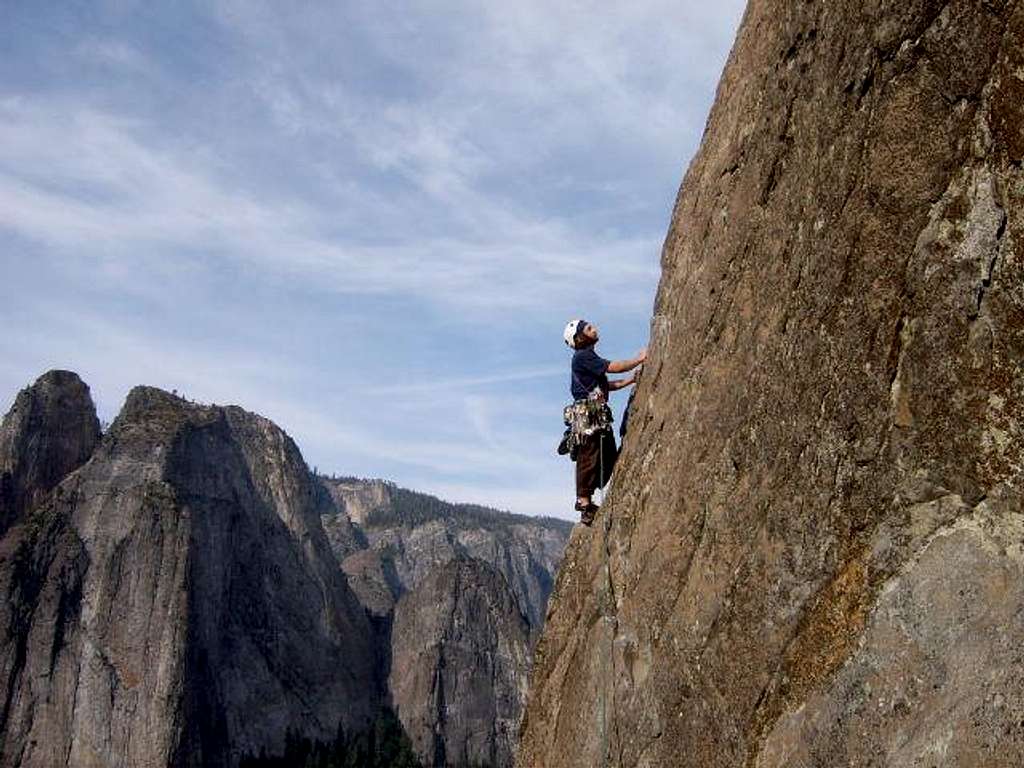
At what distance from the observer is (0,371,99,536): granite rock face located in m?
96.0

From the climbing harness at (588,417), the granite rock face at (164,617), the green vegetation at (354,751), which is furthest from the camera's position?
the green vegetation at (354,751)

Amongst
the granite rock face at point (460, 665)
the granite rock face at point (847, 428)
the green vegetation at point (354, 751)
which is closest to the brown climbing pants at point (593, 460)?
the granite rock face at point (847, 428)

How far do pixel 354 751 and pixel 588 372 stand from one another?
98.7 meters

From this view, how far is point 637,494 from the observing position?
36.6 feet

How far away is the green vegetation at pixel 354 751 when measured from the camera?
97688 millimetres

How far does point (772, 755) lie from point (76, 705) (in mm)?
87469

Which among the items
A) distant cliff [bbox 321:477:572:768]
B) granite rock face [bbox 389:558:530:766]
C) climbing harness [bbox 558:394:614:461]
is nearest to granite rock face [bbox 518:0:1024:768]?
climbing harness [bbox 558:394:614:461]

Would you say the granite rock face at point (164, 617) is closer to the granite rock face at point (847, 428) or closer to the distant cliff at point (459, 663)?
the distant cliff at point (459, 663)

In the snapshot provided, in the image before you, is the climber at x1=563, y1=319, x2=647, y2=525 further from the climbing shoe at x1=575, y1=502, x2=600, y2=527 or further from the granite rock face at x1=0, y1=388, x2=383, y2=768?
the granite rock face at x1=0, y1=388, x2=383, y2=768

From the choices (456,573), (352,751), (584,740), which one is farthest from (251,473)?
(584,740)

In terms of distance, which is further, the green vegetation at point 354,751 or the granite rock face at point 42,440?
the green vegetation at point 354,751

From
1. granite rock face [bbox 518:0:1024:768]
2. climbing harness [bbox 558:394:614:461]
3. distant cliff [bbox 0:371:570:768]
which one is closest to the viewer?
granite rock face [bbox 518:0:1024:768]

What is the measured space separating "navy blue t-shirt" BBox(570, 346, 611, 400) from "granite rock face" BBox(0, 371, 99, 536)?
9239cm

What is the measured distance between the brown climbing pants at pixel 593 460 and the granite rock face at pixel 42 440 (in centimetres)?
9217
